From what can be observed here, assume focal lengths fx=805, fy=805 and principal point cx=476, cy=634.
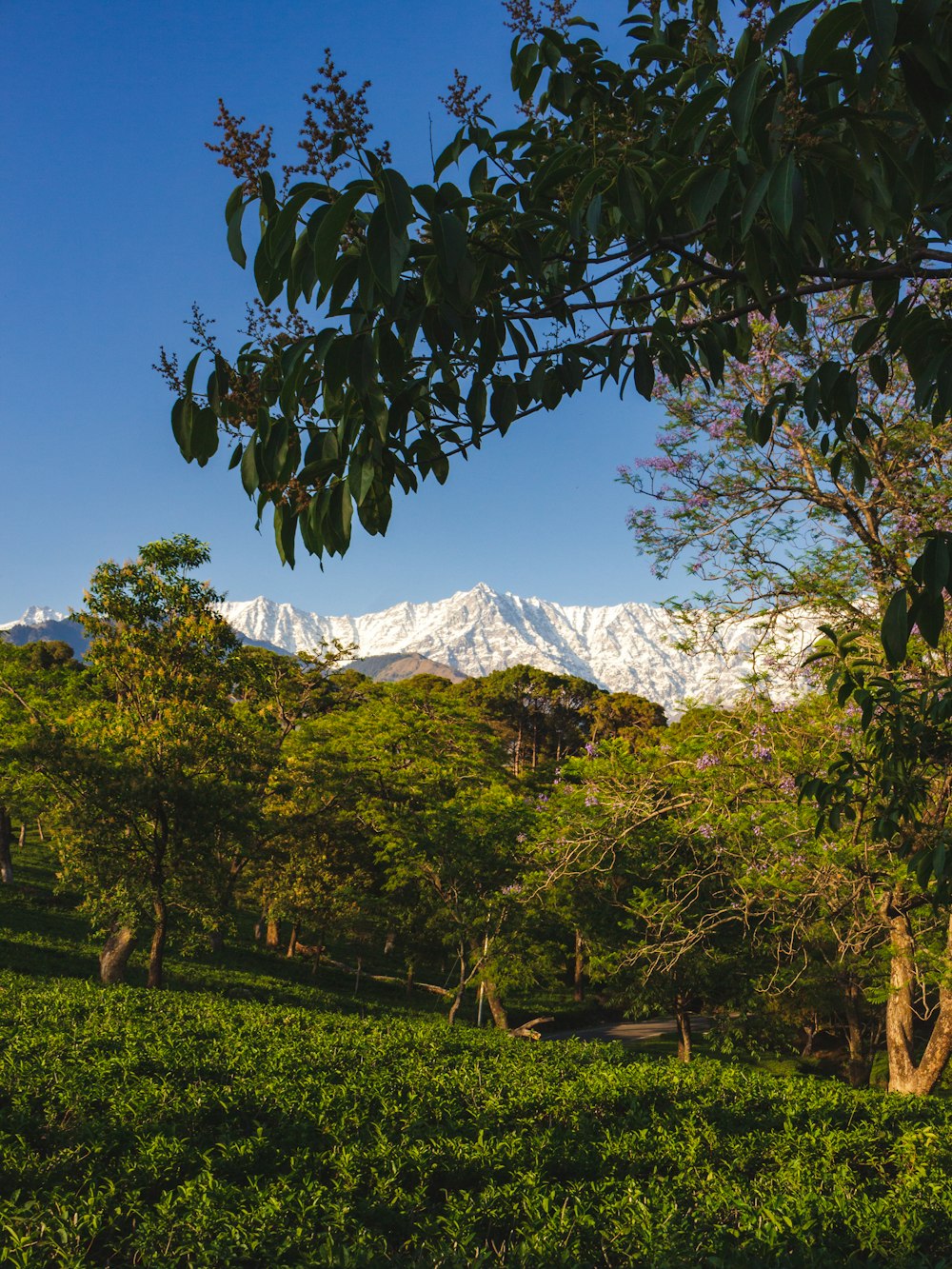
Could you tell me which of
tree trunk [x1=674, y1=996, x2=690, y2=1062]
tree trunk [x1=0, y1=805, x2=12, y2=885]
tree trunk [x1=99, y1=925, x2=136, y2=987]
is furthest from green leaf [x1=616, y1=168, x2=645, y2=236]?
tree trunk [x1=0, y1=805, x2=12, y2=885]

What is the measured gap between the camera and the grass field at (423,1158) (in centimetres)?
354

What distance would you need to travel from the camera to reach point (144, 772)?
1416 cm

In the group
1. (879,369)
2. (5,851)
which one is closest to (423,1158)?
(879,369)

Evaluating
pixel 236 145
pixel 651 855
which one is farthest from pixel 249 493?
pixel 651 855

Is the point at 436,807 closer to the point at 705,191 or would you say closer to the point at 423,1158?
the point at 423,1158

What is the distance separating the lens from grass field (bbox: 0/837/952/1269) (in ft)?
11.6

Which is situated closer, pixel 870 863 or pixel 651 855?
pixel 870 863

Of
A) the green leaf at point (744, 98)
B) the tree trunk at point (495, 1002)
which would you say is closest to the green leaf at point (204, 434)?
the green leaf at point (744, 98)

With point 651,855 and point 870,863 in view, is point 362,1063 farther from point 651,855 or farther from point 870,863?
point 651,855

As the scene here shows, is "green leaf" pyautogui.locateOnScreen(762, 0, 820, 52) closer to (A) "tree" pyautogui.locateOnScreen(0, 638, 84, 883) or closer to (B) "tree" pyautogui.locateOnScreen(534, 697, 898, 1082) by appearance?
(B) "tree" pyautogui.locateOnScreen(534, 697, 898, 1082)

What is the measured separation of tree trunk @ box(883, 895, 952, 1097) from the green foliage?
9.40ft

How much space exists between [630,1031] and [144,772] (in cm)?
2607

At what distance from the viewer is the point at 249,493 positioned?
2080 millimetres

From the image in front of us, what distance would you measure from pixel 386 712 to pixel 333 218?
22.4 meters
